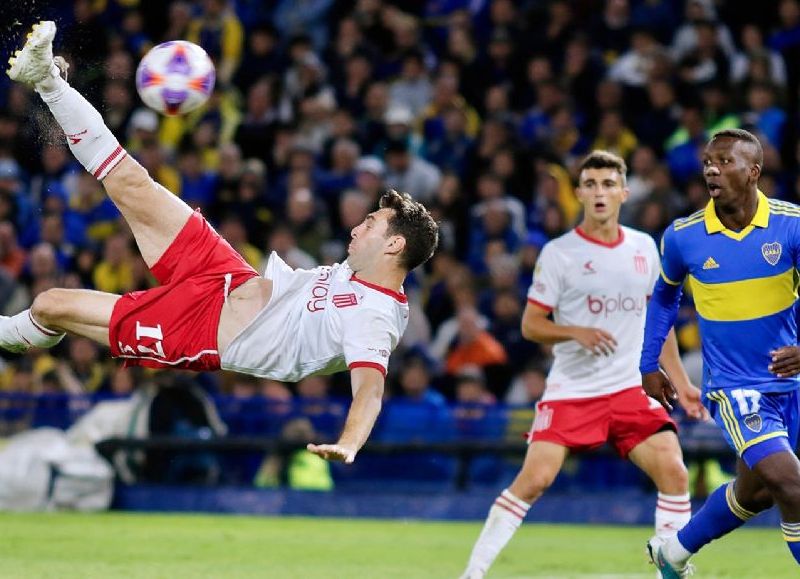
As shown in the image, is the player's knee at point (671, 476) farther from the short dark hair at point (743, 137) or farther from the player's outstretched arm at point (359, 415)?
the player's outstretched arm at point (359, 415)

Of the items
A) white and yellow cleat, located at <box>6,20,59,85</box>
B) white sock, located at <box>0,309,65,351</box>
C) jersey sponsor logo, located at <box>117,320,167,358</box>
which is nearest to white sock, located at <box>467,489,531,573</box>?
jersey sponsor logo, located at <box>117,320,167,358</box>

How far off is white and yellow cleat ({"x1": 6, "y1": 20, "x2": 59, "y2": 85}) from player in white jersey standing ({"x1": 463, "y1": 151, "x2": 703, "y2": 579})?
331cm

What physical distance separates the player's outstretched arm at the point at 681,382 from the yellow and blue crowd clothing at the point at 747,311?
710mm

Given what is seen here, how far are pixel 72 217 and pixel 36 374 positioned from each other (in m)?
2.87

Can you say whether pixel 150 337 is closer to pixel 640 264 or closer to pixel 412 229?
pixel 412 229

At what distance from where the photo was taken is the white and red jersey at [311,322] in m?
7.68

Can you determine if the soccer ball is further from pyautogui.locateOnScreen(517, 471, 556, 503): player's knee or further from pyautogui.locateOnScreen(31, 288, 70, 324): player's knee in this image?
pyautogui.locateOnScreen(517, 471, 556, 503): player's knee

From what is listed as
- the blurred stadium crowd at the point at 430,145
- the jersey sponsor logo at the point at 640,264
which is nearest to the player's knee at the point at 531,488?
the jersey sponsor logo at the point at 640,264

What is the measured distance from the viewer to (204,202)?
55.5 ft

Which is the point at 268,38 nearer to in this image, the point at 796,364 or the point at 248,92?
the point at 248,92

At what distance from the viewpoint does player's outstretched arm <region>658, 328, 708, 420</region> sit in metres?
8.85

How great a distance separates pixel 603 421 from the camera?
9352 mm

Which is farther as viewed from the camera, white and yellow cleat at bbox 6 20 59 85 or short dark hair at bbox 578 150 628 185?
short dark hair at bbox 578 150 628 185

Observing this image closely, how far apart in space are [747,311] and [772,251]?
338 millimetres
